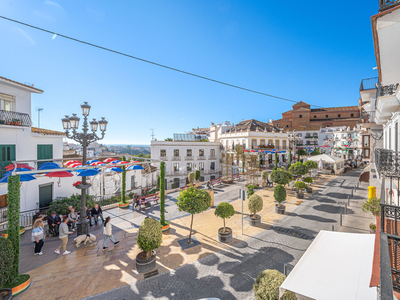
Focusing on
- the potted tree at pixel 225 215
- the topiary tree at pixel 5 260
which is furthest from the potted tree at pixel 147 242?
the topiary tree at pixel 5 260

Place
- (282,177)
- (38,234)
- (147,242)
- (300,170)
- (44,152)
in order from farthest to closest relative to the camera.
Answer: (300,170) < (282,177) < (44,152) < (38,234) < (147,242)

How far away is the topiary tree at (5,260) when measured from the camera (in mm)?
4879

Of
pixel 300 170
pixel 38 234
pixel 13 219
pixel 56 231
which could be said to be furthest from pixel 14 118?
pixel 300 170

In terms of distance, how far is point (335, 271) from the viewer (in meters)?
4.38

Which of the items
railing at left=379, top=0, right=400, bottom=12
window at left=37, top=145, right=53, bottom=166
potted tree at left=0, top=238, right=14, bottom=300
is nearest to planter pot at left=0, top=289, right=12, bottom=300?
potted tree at left=0, top=238, right=14, bottom=300

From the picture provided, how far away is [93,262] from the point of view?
7363mm

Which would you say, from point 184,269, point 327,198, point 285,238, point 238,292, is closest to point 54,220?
point 184,269

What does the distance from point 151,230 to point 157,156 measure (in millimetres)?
27748

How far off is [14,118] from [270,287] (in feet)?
50.8

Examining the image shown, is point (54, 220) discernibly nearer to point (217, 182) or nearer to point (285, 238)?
point (285, 238)

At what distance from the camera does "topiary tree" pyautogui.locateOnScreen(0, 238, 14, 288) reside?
4.88 metres

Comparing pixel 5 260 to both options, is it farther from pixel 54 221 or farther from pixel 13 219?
pixel 54 221

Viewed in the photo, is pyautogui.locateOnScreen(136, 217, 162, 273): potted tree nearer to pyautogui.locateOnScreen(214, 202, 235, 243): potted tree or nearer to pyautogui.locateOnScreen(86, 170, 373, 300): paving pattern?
pyautogui.locateOnScreen(86, 170, 373, 300): paving pattern

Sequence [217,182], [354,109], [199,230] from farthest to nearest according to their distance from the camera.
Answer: [354,109]
[217,182]
[199,230]
